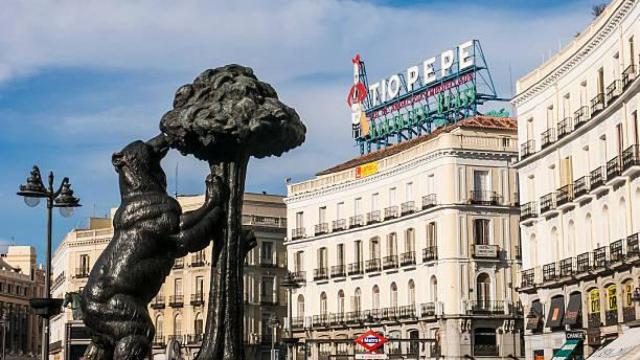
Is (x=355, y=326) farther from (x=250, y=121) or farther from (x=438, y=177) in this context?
(x=250, y=121)

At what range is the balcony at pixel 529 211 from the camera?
4878 centimetres

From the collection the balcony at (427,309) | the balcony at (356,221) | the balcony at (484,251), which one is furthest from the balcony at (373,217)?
the balcony at (484,251)

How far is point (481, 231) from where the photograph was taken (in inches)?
2270

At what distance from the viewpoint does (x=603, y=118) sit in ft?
136

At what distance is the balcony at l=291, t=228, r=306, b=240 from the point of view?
2672 inches

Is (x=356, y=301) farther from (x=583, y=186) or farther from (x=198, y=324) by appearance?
(x=583, y=186)

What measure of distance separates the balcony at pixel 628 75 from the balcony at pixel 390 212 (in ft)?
76.0

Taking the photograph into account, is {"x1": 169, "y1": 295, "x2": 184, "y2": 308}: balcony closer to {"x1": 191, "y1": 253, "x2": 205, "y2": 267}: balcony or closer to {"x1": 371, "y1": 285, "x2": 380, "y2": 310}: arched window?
{"x1": 191, "y1": 253, "x2": 205, "y2": 267}: balcony

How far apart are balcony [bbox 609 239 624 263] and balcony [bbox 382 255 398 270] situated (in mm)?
21314

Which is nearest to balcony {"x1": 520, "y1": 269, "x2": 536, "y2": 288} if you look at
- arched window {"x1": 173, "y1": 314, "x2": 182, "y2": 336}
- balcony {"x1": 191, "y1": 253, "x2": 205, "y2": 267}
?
balcony {"x1": 191, "y1": 253, "x2": 205, "y2": 267}

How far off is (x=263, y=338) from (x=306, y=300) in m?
7.23

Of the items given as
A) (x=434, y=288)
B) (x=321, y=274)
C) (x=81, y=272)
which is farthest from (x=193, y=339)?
(x=434, y=288)

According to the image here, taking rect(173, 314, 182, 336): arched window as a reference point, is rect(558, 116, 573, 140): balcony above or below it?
above

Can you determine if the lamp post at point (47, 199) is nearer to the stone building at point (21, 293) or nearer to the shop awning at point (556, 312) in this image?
the shop awning at point (556, 312)
